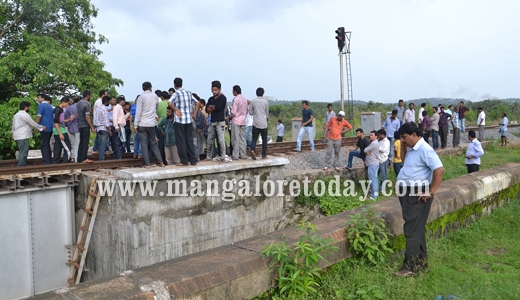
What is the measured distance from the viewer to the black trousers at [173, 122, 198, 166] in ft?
23.9

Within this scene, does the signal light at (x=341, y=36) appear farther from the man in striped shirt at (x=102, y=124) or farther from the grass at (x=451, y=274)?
the grass at (x=451, y=274)

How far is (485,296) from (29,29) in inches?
592

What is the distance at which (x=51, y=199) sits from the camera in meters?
6.95

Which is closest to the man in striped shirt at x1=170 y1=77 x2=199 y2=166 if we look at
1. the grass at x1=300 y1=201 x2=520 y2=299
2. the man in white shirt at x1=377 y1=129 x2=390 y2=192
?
the grass at x1=300 y1=201 x2=520 y2=299

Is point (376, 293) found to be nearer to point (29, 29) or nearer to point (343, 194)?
point (343, 194)

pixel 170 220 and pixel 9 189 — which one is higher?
pixel 9 189

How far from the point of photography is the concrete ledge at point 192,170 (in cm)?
622

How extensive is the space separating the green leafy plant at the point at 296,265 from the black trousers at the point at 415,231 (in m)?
1.15

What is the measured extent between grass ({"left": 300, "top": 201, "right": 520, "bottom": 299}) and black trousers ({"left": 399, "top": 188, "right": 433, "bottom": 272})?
0.45 ft

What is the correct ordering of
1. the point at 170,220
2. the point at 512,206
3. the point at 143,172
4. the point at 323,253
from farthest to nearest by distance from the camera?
the point at 512,206 < the point at 170,220 < the point at 143,172 < the point at 323,253

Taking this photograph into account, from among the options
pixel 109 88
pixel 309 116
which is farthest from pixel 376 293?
pixel 109 88

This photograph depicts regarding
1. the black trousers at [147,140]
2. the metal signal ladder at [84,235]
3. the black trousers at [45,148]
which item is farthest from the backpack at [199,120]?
the black trousers at [45,148]

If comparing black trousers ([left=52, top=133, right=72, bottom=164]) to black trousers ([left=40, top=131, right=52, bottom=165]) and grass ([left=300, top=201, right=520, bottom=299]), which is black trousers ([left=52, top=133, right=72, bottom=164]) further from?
grass ([left=300, top=201, right=520, bottom=299])

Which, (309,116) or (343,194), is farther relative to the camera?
(309,116)
